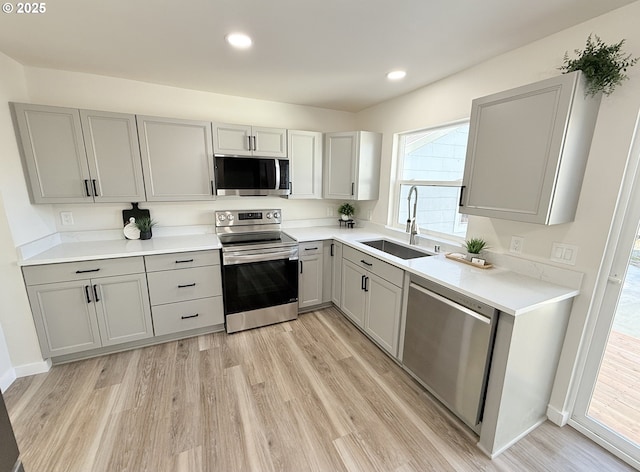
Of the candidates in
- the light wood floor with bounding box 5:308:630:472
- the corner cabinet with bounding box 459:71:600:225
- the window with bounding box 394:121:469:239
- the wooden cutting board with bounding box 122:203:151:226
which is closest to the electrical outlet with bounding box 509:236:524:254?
the corner cabinet with bounding box 459:71:600:225

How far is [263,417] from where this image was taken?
1.80m

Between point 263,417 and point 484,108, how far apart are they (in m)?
2.53

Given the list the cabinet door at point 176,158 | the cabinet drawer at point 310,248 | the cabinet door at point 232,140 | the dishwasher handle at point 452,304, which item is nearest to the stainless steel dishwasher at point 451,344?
the dishwasher handle at point 452,304

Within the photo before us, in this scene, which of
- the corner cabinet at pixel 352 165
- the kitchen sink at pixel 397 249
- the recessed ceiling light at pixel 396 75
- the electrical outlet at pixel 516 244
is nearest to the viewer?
the electrical outlet at pixel 516 244

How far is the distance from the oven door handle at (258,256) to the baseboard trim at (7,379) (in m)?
1.73

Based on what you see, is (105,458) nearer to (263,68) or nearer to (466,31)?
(263,68)

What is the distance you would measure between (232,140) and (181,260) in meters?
1.31

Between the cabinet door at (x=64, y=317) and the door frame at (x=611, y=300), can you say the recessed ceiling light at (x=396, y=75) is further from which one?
the cabinet door at (x=64, y=317)

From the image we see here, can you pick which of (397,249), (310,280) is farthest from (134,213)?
(397,249)

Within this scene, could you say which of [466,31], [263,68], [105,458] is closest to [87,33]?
[263,68]

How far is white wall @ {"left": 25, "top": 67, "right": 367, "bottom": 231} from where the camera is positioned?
2.38 meters

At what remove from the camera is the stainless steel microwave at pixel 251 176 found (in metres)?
2.76

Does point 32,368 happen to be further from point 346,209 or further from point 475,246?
point 475,246

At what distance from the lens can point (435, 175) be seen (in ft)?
8.80
